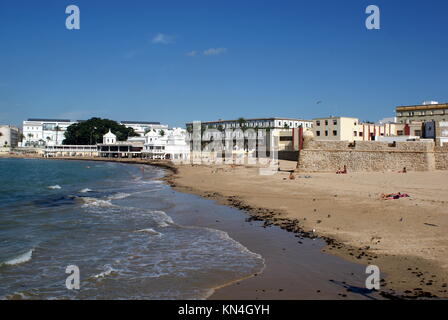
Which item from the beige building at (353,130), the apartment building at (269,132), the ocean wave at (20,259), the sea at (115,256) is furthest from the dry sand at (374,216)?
the apartment building at (269,132)

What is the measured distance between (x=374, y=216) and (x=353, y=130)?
36.9 m

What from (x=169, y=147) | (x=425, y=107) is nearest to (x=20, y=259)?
(x=425, y=107)

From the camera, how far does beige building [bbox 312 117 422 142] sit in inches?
1998

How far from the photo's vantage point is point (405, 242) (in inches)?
500

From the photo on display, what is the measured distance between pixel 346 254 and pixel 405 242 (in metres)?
2.27

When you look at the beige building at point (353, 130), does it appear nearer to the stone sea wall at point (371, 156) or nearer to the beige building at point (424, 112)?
the stone sea wall at point (371, 156)

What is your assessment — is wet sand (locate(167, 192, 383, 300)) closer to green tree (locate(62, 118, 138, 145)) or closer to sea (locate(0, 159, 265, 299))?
sea (locate(0, 159, 265, 299))

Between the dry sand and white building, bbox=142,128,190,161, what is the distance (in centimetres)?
6910

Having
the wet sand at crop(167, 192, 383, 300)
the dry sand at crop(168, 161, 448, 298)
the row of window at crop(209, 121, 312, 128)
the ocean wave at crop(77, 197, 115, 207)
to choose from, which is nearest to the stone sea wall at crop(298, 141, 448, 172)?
the dry sand at crop(168, 161, 448, 298)

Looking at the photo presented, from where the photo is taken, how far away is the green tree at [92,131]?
458 ft

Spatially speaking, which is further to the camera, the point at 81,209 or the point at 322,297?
the point at 81,209
